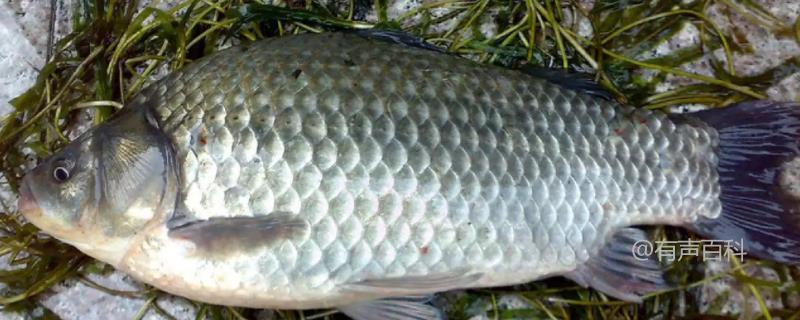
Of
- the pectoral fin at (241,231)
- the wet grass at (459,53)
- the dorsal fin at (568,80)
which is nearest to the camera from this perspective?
the pectoral fin at (241,231)

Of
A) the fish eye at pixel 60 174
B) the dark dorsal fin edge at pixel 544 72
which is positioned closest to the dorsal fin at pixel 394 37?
the dark dorsal fin edge at pixel 544 72

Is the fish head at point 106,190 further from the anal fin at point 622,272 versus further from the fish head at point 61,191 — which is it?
the anal fin at point 622,272

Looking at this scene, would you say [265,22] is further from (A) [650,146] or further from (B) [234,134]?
(A) [650,146]

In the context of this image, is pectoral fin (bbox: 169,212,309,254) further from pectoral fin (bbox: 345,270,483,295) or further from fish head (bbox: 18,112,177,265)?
pectoral fin (bbox: 345,270,483,295)

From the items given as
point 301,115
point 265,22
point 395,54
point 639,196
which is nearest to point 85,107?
point 265,22

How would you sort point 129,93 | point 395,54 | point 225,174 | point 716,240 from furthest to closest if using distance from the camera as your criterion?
1. point 129,93
2. point 716,240
3. point 395,54
4. point 225,174

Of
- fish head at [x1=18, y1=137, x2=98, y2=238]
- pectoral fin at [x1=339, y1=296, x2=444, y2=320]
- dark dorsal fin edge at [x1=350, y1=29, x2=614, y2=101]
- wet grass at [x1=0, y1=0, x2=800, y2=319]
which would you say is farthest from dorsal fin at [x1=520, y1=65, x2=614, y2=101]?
fish head at [x1=18, y1=137, x2=98, y2=238]
